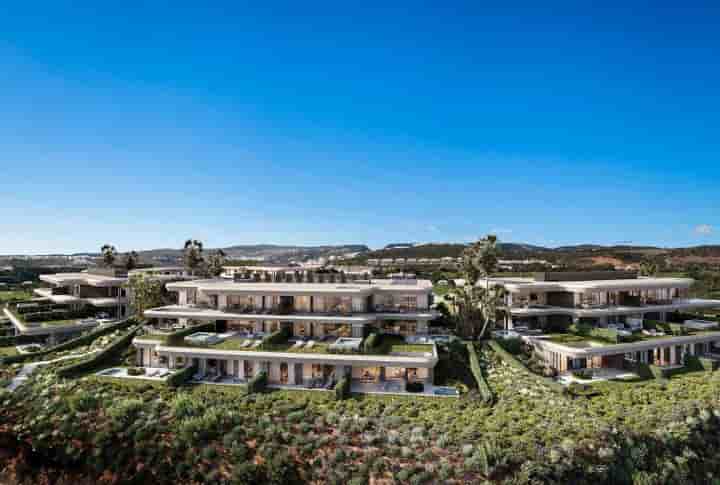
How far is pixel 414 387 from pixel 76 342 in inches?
1436

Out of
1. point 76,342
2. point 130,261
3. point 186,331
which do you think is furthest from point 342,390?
point 130,261

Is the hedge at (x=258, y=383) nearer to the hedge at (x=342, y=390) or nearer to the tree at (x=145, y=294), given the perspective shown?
the hedge at (x=342, y=390)

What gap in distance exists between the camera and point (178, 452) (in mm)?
22984

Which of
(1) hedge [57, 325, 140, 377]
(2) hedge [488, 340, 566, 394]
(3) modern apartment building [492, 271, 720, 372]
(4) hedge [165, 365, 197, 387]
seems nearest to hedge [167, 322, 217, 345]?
(4) hedge [165, 365, 197, 387]

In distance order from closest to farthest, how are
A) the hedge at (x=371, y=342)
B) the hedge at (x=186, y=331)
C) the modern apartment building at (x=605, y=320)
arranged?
the hedge at (x=371, y=342) → the hedge at (x=186, y=331) → the modern apartment building at (x=605, y=320)

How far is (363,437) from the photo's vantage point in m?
23.9

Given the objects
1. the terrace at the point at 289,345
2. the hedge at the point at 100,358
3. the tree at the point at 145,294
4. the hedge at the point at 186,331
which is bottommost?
the hedge at the point at 100,358

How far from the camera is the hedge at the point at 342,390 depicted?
28906 millimetres

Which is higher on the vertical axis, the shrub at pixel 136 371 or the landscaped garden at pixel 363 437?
the shrub at pixel 136 371

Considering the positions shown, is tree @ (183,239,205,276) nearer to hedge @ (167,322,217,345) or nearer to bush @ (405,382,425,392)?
hedge @ (167,322,217,345)

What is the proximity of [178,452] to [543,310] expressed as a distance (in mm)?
37922

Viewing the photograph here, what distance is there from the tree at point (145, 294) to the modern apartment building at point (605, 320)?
41.5 m

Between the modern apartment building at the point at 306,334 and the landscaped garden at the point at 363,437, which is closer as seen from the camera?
the landscaped garden at the point at 363,437

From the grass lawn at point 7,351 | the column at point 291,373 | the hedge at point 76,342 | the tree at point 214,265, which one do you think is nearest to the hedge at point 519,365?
the column at point 291,373
